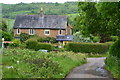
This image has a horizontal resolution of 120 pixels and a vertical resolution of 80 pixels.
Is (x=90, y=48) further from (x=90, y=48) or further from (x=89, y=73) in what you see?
(x=89, y=73)

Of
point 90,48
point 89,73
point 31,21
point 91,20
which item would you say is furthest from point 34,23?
point 90,48

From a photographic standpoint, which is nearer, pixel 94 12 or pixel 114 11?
pixel 114 11

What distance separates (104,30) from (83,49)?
41.6 ft

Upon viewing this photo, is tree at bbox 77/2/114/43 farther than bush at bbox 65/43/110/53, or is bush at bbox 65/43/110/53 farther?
bush at bbox 65/43/110/53

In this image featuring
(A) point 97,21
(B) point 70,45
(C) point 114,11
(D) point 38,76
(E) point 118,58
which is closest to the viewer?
(D) point 38,76

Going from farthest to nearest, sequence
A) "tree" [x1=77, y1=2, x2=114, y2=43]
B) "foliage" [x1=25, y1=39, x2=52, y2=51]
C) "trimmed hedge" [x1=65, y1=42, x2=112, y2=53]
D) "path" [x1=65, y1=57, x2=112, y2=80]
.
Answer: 1. "trimmed hedge" [x1=65, y1=42, x2=112, y2=53]
2. "foliage" [x1=25, y1=39, x2=52, y2=51]
3. "tree" [x1=77, y1=2, x2=114, y2=43]
4. "path" [x1=65, y1=57, x2=112, y2=80]

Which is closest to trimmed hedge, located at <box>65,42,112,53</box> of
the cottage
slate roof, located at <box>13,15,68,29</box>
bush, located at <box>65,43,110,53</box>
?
bush, located at <box>65,43,110,53</box>

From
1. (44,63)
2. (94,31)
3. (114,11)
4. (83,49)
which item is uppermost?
(114,11)

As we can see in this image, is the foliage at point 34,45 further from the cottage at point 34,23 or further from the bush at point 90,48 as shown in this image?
the bush at point 90,48

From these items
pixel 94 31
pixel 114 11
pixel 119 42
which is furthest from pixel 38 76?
pixel 94 31

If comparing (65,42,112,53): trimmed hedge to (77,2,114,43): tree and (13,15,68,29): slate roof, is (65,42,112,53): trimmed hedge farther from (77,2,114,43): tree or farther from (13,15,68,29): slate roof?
(13,15,68,29): slate roof

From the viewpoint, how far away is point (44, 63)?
827 centimetres

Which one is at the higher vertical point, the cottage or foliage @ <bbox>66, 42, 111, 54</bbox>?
the cottage

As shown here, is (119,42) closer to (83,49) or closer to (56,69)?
(56,69)
